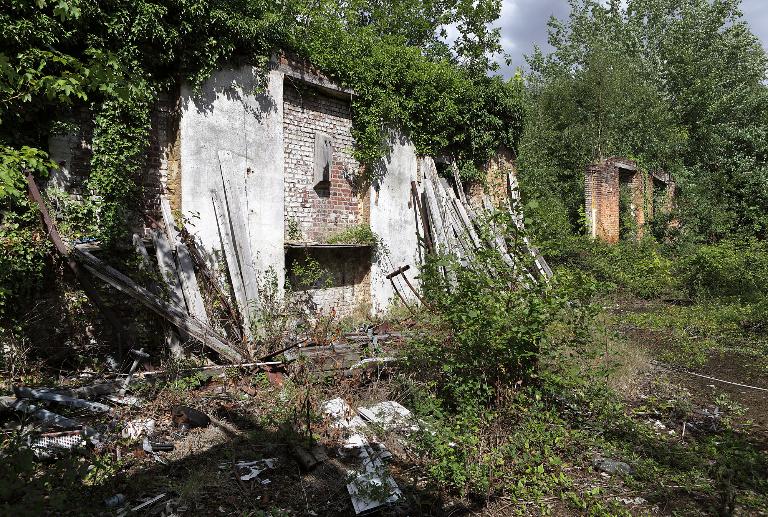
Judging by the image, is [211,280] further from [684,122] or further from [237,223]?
[684,122]

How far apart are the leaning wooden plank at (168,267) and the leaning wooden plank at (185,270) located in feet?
0.24

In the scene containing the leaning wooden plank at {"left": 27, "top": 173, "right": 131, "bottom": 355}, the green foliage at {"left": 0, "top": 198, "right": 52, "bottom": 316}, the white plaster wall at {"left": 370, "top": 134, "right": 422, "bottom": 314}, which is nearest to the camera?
the green foliage at {"left": 0, "top": 198, "right": 52, "bottom": 316}

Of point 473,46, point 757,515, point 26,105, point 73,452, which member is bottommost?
point 757,515

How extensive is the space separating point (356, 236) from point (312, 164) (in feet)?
4.88

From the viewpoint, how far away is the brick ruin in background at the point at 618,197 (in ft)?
49.6

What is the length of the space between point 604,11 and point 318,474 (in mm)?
28974

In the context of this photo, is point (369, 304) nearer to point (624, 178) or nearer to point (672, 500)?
point (672, 500)

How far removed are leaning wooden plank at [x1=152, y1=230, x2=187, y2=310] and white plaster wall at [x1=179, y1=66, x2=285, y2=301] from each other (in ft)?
2.09

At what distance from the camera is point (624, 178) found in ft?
56.0

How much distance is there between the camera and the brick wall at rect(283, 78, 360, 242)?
804cm

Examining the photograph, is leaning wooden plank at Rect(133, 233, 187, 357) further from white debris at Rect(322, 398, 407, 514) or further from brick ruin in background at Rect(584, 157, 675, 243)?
brick ruin in background at Rect(584, 157, 675, 243)

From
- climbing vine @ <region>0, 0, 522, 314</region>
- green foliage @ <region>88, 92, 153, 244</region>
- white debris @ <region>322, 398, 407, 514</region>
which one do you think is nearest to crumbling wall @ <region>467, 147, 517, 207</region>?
Result: climbing vine @ <region>0, 0, 522, 314</region>

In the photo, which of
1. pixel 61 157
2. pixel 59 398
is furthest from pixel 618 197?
pixel 59 398

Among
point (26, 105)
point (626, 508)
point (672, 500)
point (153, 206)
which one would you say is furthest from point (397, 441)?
point (26, 105)
